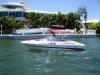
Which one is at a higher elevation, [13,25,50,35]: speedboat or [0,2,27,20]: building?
[0,2,27,20]: building

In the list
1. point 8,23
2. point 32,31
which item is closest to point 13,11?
point 8,23

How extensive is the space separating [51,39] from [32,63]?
16.3 metres

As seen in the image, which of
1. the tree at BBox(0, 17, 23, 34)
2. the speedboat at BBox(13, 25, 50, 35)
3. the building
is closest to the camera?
the speedboat at BBox(13, 25, 50, 35)

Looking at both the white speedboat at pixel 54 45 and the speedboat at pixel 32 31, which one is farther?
the speedboat at pixel 32 31

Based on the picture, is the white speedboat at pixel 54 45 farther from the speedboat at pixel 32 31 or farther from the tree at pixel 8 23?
the tree at pixel 8 23

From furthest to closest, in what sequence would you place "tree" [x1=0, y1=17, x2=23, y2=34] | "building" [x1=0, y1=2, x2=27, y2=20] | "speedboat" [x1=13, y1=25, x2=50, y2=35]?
"building" [x1=0, y1=2, x2=27, y2=20], "tree" [x1=0, y1=17, x2=23, y2=34], "speedboat" [x1=13, y1=25, x2=50, y2=35]

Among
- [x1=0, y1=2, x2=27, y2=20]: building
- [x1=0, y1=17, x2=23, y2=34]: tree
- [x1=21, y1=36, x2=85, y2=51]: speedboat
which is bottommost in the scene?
[x1=21, y1=36, x2=85, y2=51]: speedboat

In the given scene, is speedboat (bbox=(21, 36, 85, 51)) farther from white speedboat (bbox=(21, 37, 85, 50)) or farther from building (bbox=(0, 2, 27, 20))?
building (bbox=(0, 2, 27, 20))

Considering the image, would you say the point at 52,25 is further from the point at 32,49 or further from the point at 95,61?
the point at 95,61

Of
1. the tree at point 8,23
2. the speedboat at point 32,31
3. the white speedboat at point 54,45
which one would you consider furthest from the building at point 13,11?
the white speedboat at point 54,45

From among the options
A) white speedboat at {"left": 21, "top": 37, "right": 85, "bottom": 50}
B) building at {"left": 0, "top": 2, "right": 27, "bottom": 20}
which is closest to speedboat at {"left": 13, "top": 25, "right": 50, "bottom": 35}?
building at {"left": 0, "top": 2, "right": 27, "bottom": 20}

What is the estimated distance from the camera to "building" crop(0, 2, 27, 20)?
130750mm

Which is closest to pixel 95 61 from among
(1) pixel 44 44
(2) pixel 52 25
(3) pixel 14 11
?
(1) pixel 44 44

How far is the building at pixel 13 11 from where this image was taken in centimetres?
13075
